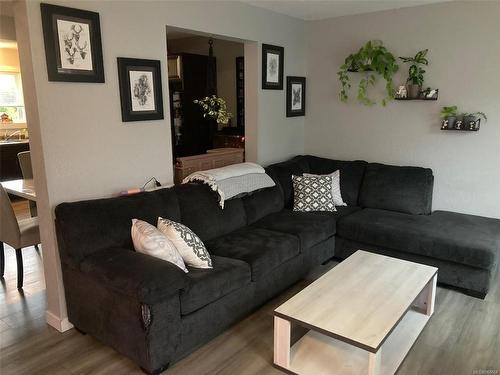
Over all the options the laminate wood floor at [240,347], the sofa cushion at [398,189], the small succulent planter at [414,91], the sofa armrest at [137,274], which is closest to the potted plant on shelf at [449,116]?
the small succulent planter at [414,91]

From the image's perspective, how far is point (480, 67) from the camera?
3.54 m

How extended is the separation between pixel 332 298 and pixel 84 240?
59.5 inches

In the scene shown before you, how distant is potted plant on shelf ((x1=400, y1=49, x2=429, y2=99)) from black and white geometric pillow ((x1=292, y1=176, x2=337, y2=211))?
1.18 metres

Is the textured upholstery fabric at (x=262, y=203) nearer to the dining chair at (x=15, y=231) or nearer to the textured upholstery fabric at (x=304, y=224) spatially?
the textured upholstery fabric at (x=304, y=224)

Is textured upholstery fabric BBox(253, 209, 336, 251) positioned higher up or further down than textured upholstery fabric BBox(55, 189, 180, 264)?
further down

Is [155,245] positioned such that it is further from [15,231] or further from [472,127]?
[472,127]

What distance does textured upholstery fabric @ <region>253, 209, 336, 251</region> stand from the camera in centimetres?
314

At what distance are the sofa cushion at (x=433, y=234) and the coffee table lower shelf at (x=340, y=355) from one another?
0.78 meters

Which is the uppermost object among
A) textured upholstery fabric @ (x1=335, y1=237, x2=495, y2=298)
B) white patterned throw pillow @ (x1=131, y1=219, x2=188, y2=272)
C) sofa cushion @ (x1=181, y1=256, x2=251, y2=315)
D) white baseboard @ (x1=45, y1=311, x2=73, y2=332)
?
white patterned throw pillow @ (x1=131, y1=219, x2=188, y2=272)

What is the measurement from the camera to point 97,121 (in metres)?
2.63

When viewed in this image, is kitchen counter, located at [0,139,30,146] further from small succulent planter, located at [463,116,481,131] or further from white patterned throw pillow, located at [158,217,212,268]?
small succulent planter, located at [463,116,481,131]

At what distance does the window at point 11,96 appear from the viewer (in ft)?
22.4

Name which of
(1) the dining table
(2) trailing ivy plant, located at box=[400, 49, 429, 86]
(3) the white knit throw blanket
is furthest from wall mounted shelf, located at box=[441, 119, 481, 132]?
(1) the dining table

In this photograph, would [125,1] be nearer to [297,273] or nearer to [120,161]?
[120,161]
